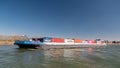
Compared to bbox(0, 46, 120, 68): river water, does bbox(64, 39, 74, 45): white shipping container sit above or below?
above

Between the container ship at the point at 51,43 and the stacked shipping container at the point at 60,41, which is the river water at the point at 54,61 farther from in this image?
the stacked shipping container at the point at 60,41

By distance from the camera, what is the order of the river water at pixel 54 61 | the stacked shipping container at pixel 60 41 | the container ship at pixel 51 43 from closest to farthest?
1. the river water at pixel 54 61
2. the container ship at pixel 51 43
3. the stacked shipping container at pixel 60 41

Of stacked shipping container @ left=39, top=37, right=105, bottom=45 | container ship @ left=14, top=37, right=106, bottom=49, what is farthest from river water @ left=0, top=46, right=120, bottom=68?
stacked shipping container @ left=39, top=37, right=105, bottom=45

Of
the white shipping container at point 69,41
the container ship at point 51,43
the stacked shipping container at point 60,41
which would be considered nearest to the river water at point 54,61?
the container ship at point 51,43

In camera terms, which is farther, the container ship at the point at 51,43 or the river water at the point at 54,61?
the container ship at the point at 51,43

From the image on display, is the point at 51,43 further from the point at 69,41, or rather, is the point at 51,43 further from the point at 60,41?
the point at 69,41

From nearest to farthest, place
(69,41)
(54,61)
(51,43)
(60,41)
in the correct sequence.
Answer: (54,61), (51,43), (60,41), (69,41)

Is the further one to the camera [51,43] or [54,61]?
[51,43]

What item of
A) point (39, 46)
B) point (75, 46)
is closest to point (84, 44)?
point (75, 46)

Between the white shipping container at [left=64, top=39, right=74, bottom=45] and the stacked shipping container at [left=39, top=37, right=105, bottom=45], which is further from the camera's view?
the white shipping container at [left=64, top=39, right=74, bottom=45]

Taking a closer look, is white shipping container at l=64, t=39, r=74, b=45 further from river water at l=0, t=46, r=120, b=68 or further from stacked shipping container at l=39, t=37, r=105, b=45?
river water at l=0, t=46, r=120, b=68

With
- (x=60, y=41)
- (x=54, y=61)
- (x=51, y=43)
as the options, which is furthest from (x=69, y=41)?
(x=54, y=61)

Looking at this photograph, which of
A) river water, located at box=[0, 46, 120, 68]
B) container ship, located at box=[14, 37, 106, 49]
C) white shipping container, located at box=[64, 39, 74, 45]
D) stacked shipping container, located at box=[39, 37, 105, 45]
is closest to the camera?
river water, located at box=[0, 46, 120, 68]

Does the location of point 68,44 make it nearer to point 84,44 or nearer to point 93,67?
point 84,44
